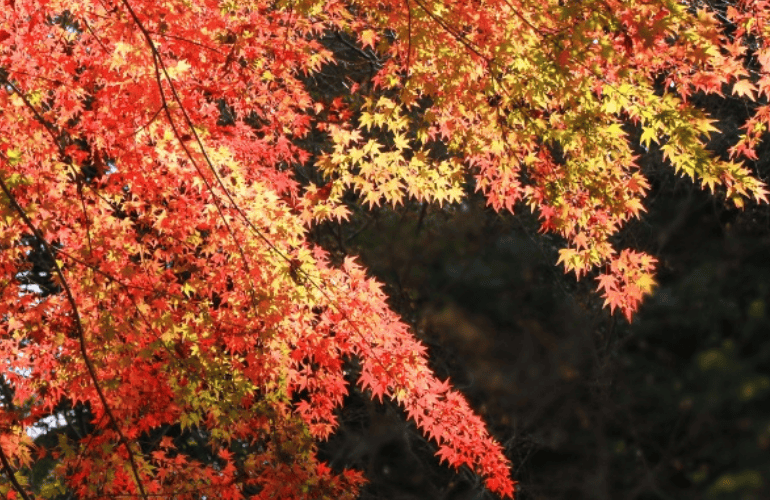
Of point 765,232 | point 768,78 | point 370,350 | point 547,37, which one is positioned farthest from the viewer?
point 765,232

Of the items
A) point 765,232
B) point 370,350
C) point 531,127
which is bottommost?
point 370,350

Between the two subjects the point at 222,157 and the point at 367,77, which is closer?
the point at 222,157

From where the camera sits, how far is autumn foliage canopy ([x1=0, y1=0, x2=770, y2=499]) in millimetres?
4613

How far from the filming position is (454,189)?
5.72 meters

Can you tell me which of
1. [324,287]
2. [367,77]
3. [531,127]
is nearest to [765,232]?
[367,77]

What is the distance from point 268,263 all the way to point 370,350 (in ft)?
2.62

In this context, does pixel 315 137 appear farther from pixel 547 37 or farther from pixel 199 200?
pixel 547 37

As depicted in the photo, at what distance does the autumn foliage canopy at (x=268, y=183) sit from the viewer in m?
4.61

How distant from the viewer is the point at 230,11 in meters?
6.20

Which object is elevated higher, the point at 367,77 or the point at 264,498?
the point at 367,77

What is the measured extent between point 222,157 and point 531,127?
1993 millimetres

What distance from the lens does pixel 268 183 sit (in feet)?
19.8

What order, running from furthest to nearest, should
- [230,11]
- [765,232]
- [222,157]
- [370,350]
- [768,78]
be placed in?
1. [765,232]
2. [230,11]
3. [222,157]
4. [370,350]
5. [768,78]

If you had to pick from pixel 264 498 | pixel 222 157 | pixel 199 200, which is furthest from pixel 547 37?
pixel 264 498
